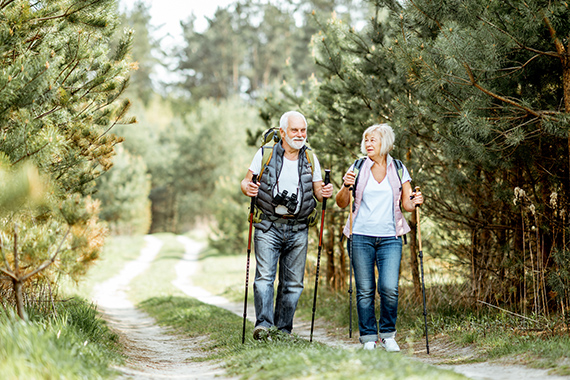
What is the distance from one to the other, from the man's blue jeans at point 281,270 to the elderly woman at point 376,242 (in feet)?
1.98

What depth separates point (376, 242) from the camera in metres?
5.27

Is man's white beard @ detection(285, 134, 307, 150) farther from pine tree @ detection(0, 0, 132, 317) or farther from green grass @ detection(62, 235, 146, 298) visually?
green grass @ detection(62, 235, 146, 298)

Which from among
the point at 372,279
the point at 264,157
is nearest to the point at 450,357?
the point at 372,279

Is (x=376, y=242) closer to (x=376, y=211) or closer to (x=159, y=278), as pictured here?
(x=376, y=211)

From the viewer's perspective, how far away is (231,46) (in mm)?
47500

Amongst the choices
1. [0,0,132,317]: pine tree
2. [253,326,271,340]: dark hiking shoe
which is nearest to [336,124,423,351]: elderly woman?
[253,326,271,340]: dark hiking shoe

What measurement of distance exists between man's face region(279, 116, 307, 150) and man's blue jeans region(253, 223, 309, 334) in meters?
0.84

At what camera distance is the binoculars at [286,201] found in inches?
213

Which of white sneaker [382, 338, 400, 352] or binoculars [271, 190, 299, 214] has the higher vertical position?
binoculars [271, 190, 299, 214]

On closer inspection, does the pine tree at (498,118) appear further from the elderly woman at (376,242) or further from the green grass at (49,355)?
the green grass at (49,355)

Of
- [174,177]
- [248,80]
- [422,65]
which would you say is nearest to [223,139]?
[174,177]

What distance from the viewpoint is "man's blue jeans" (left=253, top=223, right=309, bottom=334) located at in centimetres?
547

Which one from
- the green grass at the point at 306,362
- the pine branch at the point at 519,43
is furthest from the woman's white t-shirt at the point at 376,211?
the pine branch at the point at 519,43

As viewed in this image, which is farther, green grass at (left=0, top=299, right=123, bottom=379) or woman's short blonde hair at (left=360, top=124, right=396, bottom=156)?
woman's short blonde hair at (left=360, top=124, right=396, bottom=156)
